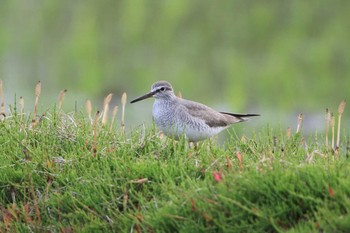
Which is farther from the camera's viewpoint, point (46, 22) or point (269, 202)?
point (46, 22)

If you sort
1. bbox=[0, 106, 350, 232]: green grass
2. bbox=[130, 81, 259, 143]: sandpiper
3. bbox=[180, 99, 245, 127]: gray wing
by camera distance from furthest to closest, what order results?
bbox=[180, 99, 245, 127]: gray wing < bbox=[130, 81, 259, 143]: sandpiper < bbox=[0, 106, 350, 232]: green grass

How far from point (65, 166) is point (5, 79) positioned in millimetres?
15817

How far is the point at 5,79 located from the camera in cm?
2331

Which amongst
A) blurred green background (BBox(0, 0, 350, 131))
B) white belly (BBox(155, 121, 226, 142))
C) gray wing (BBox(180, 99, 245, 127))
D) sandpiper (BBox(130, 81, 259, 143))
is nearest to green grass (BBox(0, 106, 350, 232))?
white belly (BBox(155, 121, 226, 142))

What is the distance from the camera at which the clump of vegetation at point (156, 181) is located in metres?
6.60

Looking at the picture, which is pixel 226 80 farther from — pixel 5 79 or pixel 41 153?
Result: pixel 41 153

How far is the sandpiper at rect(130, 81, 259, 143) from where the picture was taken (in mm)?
9203

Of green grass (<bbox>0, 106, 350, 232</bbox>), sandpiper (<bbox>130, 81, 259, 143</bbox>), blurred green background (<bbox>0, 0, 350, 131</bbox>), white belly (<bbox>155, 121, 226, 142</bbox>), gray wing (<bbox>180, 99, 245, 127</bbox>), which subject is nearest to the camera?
green grass (<bbox>0, 106, 350, 232</bbox>)

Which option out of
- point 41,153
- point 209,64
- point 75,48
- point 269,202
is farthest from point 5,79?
point 269,202

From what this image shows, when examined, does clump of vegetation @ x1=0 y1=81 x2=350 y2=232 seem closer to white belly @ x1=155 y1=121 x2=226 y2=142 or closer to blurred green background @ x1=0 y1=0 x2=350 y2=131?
white belly @ x1=155 y1=121 x2=226 y2=142

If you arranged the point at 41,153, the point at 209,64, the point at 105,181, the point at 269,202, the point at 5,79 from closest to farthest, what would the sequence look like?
the point at 269,202
the point at 105,181
the point at 41,153
the point at 5,79
the point at 209,64

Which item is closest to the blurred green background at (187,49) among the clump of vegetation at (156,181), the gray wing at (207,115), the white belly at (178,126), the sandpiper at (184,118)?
the sandpiper at (184,118)

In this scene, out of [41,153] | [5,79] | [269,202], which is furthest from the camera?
[5,79]

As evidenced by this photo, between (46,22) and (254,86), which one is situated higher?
(46,22)
